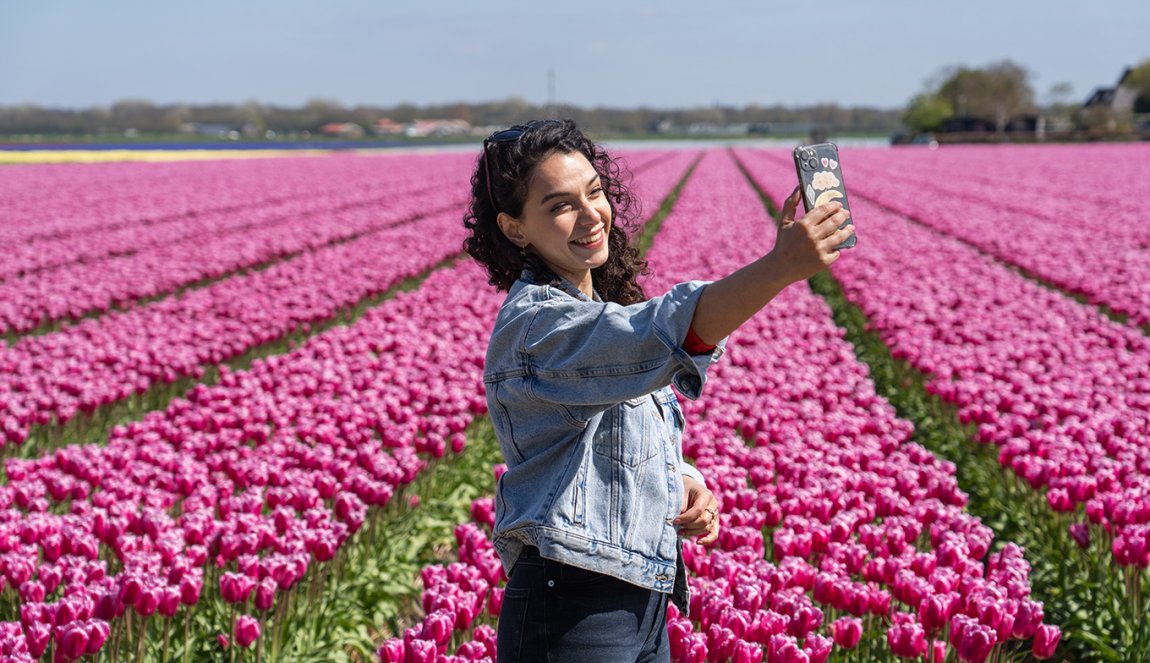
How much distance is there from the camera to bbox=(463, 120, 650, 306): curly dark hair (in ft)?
7.03

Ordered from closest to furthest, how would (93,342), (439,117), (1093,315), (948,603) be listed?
(948,603) < (93,342) < (1093,315) < (439,117)

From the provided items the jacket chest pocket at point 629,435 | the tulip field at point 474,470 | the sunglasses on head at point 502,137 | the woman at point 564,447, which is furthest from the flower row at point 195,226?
the jacket chest pocket at point 629,435

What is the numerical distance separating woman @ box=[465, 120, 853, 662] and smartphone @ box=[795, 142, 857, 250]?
0.40 m

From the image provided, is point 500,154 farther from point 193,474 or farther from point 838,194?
point 193,474

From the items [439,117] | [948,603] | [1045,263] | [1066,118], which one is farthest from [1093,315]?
[439,117]

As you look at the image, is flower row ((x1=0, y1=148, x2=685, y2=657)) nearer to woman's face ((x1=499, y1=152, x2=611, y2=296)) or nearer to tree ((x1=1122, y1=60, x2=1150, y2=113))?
woman's face ((x1=499, y1=152, x2=611, y2=296))

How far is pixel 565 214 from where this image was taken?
2.12 metres

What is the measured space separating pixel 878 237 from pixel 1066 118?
113027 millimetres

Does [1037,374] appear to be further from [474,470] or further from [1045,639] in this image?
[1045,639]

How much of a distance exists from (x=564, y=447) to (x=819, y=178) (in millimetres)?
726

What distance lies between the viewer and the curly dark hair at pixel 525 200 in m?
2.14

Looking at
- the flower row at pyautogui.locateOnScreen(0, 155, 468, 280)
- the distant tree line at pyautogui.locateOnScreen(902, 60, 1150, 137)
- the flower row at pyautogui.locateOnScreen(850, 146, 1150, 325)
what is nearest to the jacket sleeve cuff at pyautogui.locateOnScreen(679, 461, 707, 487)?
the flower row at pyautogui.locateOnScreen(850, 146, 1150, 325)

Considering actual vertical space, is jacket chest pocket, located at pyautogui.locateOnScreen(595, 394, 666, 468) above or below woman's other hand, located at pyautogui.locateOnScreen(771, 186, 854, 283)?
below

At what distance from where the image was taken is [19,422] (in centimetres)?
572
